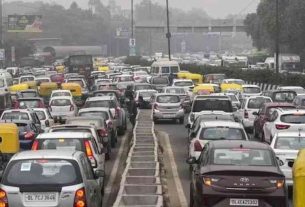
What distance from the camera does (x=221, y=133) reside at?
20500 mm

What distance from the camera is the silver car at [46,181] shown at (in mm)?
12234

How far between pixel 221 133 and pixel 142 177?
368 cm

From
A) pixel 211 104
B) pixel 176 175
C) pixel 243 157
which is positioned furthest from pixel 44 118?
pixel 243 157

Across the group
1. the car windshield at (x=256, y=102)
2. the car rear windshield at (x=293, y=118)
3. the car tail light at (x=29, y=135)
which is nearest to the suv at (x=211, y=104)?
the car windshield at (x=256, y=102)

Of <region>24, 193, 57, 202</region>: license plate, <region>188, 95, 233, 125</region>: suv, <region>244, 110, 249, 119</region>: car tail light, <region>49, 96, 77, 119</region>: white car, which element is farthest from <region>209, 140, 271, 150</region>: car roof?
<region>49, 96, 77, 119</region>: white car

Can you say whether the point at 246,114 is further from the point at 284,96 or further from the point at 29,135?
the point at 29,135

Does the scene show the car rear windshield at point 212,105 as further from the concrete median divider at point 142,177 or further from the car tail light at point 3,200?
the car tail light at point 3,200

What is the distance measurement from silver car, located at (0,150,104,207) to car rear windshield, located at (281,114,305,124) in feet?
48.2

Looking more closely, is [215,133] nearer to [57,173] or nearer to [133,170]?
[133,170]

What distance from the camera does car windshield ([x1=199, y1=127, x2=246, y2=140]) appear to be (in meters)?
20.5

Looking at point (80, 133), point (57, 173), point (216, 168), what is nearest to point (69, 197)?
point (57, 173)

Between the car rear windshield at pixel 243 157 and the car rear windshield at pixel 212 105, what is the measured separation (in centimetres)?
1737

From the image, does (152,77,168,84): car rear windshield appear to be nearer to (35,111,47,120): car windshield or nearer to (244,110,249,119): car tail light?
(244,110,249,119): car tail light

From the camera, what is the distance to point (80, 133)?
18.4m
